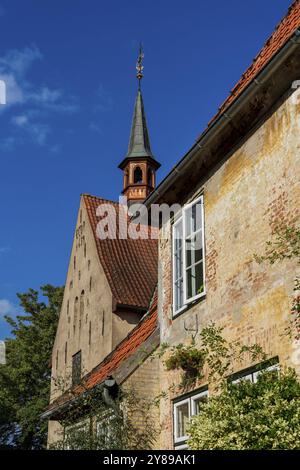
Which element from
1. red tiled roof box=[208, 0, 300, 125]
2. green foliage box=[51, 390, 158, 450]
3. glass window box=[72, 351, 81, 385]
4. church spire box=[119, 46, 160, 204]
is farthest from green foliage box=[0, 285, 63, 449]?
red tiled roof box=[208, 0, 300, 125]

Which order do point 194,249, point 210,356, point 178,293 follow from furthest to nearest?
1. point 178,293
2. point 194,249
3. point 210,356

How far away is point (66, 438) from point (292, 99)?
→ 704cm

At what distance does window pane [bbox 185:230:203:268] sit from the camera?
11.6 m

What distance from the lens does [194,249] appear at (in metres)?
11.8

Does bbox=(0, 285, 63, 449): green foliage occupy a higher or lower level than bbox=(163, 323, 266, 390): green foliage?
higher

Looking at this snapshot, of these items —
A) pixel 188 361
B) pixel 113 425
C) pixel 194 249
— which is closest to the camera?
pixel 188 361

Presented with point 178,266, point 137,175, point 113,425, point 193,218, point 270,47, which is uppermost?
point 137,175

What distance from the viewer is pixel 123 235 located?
77.2ft

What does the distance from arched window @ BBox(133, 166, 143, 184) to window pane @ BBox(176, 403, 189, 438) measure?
2428cm

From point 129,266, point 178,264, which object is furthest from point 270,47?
point 129,266

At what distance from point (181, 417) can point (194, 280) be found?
93.8 inches

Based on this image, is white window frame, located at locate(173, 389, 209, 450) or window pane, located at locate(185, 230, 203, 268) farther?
window pane, located at locate(185, 230, 203, 268)

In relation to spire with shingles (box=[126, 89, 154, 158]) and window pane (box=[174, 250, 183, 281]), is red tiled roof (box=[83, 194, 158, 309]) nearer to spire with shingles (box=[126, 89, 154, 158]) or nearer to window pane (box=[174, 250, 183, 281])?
window pane (box=[174, 250, 183, 281])

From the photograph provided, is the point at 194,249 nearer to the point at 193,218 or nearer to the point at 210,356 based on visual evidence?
the point at 193,218
